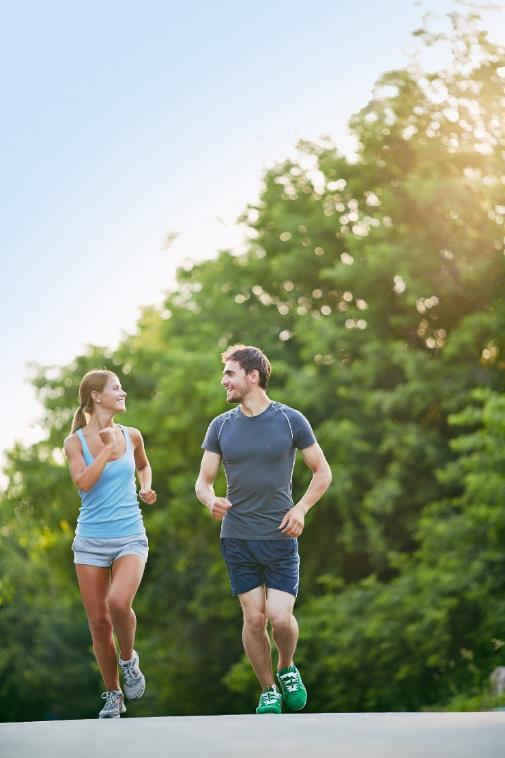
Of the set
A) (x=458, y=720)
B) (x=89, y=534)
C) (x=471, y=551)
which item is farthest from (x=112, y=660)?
(x=471, y=551)

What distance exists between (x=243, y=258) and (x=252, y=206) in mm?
1135

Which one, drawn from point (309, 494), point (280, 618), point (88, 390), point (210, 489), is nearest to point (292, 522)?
point (309, 494)

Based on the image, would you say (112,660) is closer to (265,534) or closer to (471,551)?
(265,534)

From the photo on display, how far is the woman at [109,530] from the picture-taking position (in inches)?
291

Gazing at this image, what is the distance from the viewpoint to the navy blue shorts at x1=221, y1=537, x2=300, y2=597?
7453 mm

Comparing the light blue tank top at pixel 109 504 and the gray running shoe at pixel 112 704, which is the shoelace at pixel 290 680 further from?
the light blue tank top at pixel 109 504

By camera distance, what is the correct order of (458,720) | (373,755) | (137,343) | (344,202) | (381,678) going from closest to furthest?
(373,755), (458,720), (381,678), (344,202), (137,343)

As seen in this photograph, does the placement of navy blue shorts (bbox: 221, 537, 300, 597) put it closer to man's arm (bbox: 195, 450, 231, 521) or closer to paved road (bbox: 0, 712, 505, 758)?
man's arm (bbox: 195, 450, 231, 521)

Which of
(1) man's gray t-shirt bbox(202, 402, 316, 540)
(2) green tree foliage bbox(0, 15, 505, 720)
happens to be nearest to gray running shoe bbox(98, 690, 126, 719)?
(1) man's gray t-shirt bbox(202, 402, 316, 540)

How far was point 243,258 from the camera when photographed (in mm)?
31641

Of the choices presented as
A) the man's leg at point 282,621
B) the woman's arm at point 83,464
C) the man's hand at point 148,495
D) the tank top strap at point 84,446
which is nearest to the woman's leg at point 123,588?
the man's hand at point 148,495

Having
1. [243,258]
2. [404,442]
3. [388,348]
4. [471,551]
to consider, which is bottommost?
[471,551]

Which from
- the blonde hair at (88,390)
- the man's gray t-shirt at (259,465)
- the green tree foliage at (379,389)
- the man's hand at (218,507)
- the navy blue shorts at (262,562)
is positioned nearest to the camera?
the man's hand at (218,507)

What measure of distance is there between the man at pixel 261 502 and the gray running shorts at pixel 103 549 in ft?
1.43
